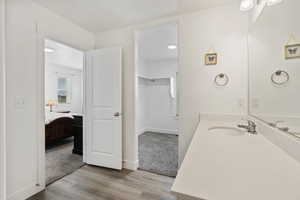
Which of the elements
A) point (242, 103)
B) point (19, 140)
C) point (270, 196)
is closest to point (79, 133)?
point (19, 140)

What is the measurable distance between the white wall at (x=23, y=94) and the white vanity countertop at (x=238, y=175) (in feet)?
6.48

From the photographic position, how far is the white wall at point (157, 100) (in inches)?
184

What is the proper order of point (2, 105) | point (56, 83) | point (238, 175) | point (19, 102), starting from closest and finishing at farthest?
point (238, 175) < point (2, 105) < point (19, 102) < point (56, 83)

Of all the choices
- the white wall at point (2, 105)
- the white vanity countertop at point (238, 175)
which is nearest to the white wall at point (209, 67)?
the white vanity countertop at point (238, 175)

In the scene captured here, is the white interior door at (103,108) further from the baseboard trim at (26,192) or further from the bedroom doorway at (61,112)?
the baseboard trim at (26,192)

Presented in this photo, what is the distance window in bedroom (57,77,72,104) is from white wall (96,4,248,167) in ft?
16.1

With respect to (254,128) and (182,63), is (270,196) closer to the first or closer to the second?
(254,128)

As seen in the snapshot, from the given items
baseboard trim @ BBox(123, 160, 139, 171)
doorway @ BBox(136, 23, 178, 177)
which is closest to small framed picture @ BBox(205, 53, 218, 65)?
doorway @ BBox(136, 23, 178, 177)

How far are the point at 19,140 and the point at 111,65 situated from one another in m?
1.56

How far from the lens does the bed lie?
10.4 feet

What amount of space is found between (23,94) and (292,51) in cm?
254

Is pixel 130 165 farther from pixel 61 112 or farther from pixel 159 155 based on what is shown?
pixel 61 112

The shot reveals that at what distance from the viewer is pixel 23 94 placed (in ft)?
5.54

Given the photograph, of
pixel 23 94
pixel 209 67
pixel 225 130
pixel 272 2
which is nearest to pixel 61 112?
pixel 23 94
